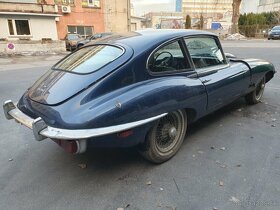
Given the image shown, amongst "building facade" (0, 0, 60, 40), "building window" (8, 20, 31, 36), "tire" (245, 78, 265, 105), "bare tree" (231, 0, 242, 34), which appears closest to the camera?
"tire" (245, 78, 265, 105)

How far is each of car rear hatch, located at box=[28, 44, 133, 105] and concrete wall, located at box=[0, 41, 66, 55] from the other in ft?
52.7

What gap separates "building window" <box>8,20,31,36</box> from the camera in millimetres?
21469

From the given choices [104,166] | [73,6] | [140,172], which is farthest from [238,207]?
[73,6]

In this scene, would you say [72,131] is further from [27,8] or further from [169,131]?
[27,8]

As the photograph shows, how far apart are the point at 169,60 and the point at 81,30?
25520 millimetres

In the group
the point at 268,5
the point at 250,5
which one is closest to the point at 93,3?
the point at 268,5

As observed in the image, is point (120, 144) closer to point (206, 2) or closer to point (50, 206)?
point (50, 206)

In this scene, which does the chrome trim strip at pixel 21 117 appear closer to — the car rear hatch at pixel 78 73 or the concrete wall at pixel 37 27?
the car rear hatch at pixel 78 73

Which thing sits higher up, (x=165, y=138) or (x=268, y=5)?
(x=268, y=5)

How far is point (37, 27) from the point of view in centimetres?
2258

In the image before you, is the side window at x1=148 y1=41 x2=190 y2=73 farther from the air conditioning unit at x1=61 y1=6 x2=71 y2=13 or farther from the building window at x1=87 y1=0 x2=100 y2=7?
the building window at x1=87 y1=0 x2=100 y2=7

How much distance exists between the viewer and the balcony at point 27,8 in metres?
20.7

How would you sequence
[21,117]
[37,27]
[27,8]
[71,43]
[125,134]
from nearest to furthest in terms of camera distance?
1. [125,134]
2. [21,117]
3. [71,43]
4. [27,8]
5. [37,27]

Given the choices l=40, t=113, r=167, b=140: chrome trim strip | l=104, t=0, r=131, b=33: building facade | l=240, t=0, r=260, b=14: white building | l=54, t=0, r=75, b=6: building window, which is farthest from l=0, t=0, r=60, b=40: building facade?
l=240, t=0, r=260, b=14: white building
